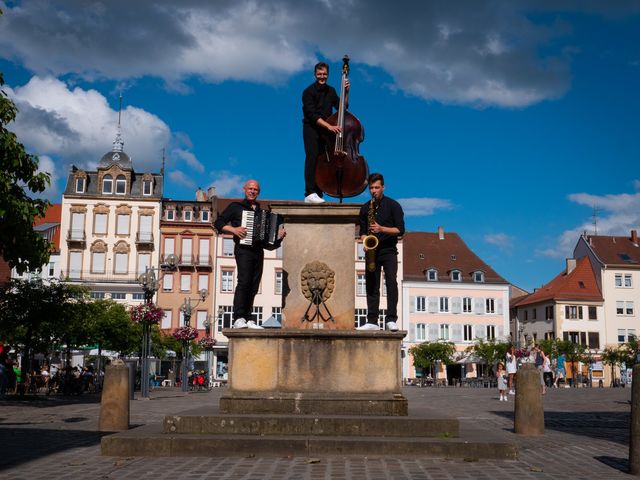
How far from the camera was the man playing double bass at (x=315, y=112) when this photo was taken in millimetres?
11180

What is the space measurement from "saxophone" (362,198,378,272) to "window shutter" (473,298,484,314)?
6662 centimetres

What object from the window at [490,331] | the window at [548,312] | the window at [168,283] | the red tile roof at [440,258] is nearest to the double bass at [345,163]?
the window at [168,283]

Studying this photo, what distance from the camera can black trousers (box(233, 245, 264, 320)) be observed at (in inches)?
412

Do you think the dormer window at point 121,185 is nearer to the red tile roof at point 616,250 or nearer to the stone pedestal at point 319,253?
the red tile roof at point 616,250

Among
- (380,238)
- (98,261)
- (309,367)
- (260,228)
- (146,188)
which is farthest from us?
(146,188)

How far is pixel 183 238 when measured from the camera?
233 feet

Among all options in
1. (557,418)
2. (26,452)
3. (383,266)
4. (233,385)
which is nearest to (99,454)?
(26,452)

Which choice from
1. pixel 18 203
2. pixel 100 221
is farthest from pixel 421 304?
pixel 18 203

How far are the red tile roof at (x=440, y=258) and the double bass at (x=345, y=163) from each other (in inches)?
2530

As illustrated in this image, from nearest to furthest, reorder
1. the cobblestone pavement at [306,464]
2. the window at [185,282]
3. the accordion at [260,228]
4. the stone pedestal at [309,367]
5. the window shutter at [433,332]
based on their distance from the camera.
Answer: the cobblestone pavement at [306,464]
the stone pedestal at [309,367]
the accordion at [260,228]
the window at [185,282]
the window shutter at [433,332]

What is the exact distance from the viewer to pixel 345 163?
1119 centimetres

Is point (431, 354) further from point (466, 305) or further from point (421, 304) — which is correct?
point (466, 305)

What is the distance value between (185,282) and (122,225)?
7.40 metres

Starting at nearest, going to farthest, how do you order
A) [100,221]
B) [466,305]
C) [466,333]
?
[100,221]
[466,333]
[466,305]
